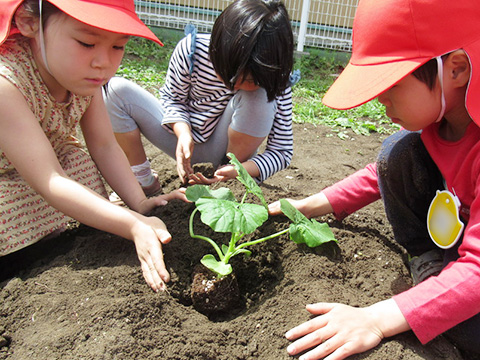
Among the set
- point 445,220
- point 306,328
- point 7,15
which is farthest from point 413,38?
point 7,15

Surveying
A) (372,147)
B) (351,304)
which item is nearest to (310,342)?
(351,304)

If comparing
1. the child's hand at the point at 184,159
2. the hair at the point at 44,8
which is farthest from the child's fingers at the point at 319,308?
the hair at the point at 44,8

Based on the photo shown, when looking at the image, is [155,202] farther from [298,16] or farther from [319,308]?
[298,16]

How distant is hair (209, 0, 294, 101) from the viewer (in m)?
2.22

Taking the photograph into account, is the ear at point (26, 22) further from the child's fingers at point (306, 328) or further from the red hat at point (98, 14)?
the child's fingers at point (306, 328)

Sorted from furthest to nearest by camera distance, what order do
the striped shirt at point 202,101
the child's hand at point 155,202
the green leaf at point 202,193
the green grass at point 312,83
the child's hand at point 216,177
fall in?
the green grass at point 312,83 → the striped shirt at point 202,101 → the child's hand at point 216,177 → the child's hand at point 155,202 → the green leaf at point 202,193

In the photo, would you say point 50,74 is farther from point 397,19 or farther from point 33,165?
point 397,19

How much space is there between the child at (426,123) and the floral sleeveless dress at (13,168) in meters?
1.28

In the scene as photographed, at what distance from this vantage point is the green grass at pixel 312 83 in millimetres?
4492

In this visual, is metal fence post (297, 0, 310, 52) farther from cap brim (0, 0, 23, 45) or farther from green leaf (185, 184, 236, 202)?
cap brim (0, 0, 23, 45)

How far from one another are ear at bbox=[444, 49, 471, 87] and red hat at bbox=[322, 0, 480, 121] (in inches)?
1.1

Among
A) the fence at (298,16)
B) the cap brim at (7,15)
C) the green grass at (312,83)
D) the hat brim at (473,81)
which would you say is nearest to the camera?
the hat brim at (473,81)

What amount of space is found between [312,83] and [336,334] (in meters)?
4.63

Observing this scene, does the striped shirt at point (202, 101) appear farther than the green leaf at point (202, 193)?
Yes
